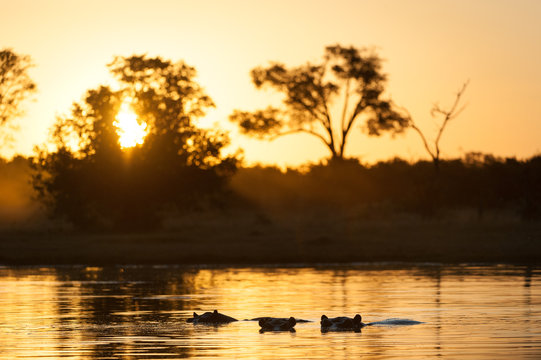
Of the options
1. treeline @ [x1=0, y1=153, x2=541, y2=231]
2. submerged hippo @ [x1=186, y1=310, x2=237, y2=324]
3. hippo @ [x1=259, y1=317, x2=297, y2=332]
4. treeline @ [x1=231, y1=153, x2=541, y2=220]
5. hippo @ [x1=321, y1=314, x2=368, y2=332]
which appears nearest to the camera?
hippo @ [x1=259, y1=317, x2=297, y2=332]

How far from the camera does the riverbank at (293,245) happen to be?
53.9 m

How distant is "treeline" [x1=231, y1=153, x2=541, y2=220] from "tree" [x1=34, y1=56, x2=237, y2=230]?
39.5 feet

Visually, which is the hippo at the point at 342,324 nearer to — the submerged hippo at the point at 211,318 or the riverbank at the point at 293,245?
the submerged hippo at the point at 211,318

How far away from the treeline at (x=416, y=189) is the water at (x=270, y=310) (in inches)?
1073

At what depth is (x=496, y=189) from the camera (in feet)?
249

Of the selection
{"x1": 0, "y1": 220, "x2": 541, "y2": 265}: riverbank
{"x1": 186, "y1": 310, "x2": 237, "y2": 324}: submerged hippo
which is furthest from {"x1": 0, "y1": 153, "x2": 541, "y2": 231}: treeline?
{"x1": 186, "y1": 310, "x2": 237, "y2": 324}: submerged hippo

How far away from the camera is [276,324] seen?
79.7ft

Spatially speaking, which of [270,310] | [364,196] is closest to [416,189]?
[364,196]

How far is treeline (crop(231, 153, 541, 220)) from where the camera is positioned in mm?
74250

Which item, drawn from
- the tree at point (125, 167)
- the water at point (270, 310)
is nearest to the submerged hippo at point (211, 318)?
the water at point (270, 310)

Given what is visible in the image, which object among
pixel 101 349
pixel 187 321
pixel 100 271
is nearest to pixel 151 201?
pixel 100 271

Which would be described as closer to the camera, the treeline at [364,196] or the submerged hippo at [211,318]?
the submerged hippo at [211,318]

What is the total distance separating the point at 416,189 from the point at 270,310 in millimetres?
50197

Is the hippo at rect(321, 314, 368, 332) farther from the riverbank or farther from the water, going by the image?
→ the riverbank
